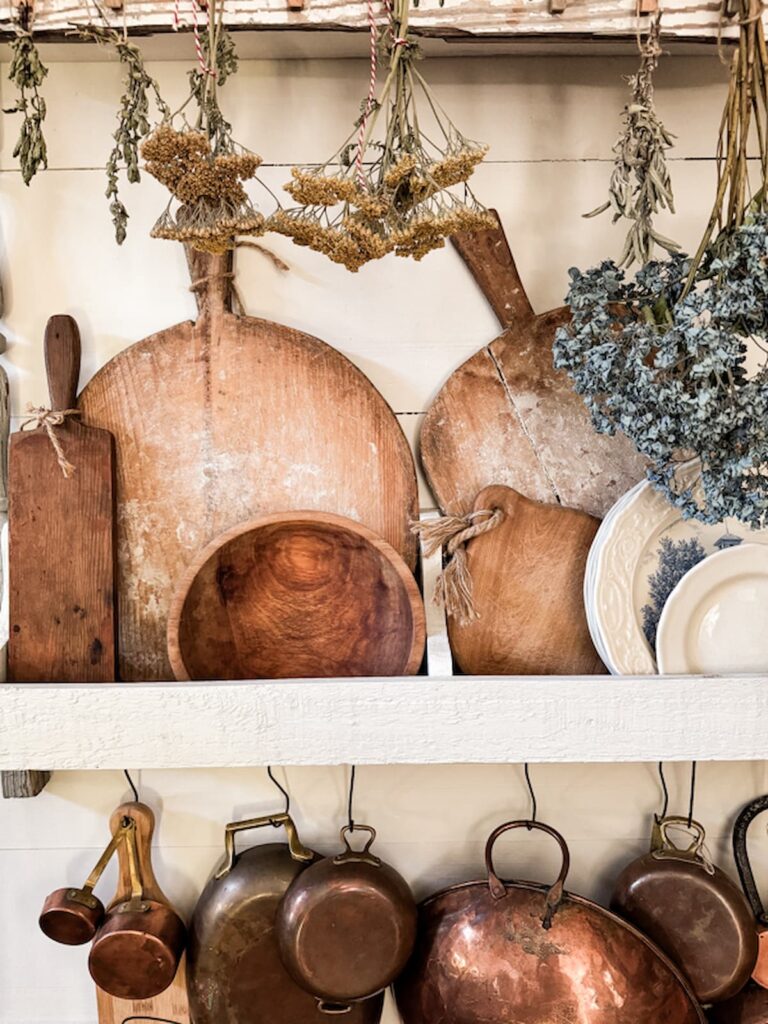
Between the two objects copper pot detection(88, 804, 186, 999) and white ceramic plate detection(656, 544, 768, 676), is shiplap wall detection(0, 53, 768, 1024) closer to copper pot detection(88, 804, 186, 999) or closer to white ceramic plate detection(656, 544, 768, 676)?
copper pot detection(88, 804, 186, 999)

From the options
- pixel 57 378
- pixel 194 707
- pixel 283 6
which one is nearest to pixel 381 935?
pixel 194 707

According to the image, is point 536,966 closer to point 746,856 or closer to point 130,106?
point 746,856

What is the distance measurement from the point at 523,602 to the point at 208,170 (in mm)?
601

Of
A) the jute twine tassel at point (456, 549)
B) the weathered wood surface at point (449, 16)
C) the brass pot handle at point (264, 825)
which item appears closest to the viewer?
the weathered wood surface at point (449, 16)

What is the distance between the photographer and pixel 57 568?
39.9 inches

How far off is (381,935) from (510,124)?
1060 mm

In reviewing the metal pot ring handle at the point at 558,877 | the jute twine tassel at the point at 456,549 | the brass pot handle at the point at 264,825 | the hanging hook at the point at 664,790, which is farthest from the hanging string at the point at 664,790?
the brass pot handle at the point at 264,825

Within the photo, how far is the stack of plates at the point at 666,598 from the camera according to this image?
956mm

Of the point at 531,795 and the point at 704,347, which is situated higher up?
the point at 704,347

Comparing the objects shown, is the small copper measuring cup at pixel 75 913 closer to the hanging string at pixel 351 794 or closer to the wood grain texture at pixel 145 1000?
the wood grain texture at pixel 145 1000

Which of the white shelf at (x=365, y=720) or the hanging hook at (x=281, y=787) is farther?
the hanging hook at (x=281, y=787)

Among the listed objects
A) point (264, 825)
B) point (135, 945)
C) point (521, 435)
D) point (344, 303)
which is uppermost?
point (344, 303)

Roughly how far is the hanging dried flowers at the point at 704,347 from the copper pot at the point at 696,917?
50 centimetres

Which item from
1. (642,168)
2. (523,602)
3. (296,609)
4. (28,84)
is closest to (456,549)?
(523,602)
